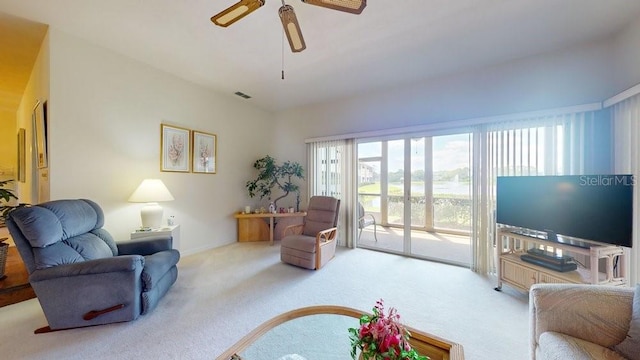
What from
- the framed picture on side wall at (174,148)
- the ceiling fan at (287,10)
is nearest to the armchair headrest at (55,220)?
the framed picture on side wall at (174,148)

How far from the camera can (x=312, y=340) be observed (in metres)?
1.80

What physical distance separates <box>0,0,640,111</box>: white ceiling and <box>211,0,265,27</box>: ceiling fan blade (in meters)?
0.71

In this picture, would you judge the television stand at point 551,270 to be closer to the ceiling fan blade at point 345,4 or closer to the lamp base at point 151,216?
the ceiling fan blade at point 345,4

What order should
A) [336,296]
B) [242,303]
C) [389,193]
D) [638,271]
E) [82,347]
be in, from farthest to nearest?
[389,193], [336,296], [242,303], [638,271], [82,347]

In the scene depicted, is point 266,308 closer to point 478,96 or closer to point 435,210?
point 435,210

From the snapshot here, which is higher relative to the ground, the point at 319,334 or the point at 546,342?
the point at 546,342

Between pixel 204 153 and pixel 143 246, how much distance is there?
1904 millimetres

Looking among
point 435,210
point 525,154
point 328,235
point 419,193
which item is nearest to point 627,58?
point 525,154

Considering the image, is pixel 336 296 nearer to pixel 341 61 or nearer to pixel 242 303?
pixel 242 303

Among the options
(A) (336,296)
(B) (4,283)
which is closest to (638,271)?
(A) (336,296)

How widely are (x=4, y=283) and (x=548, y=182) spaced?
5698 mm

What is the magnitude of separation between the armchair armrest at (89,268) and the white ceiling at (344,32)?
90.8 inches

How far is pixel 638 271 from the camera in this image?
2.16 m

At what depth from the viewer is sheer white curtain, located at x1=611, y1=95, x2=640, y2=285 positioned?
217cm
